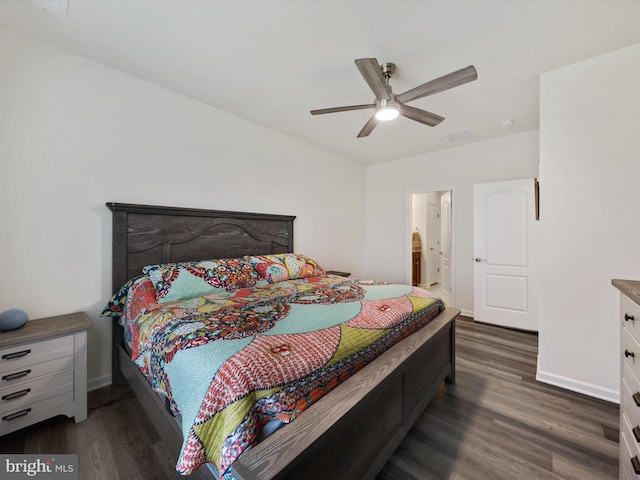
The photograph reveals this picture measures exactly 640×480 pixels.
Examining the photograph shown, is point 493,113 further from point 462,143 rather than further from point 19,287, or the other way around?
point 19,287

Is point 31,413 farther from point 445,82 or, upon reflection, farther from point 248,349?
point 445,82

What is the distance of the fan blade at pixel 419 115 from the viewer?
218 cm

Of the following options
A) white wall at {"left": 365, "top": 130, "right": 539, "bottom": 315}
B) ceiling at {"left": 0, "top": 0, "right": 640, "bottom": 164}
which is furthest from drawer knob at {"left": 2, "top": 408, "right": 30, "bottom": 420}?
white wall at {"left": 365, "top": 130, "right": 539, "bottom": 315}

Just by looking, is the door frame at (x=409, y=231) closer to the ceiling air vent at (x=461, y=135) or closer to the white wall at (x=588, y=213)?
the ceiling air vent at (x=461, y=135)

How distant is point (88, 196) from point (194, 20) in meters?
1.55

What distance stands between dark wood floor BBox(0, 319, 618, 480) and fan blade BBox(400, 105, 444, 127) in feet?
7.48

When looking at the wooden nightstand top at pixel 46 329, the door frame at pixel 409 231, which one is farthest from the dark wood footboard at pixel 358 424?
the door frame at pixel 409 231

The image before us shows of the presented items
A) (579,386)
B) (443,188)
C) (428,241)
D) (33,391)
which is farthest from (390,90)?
(428,241)

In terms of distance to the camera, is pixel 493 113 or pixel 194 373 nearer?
pixel 194 373

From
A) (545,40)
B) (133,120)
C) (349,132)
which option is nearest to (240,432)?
(133,120)

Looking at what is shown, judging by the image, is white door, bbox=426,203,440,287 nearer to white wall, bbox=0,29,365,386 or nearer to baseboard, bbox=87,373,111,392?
white wall, bbox=0,29,365,386

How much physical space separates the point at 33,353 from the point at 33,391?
0.24 metres

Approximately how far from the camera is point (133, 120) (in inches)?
92.9

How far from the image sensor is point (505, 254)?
3.58 metres
